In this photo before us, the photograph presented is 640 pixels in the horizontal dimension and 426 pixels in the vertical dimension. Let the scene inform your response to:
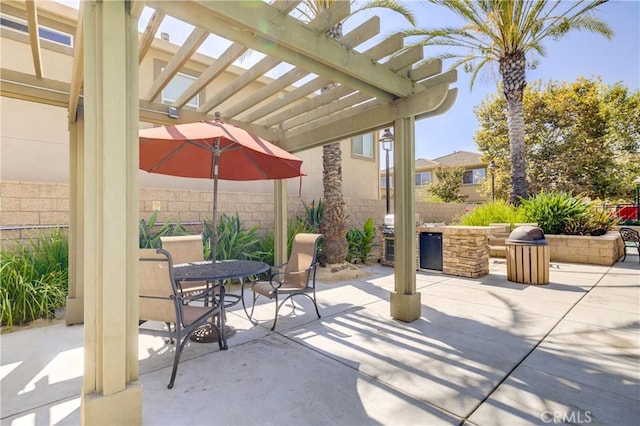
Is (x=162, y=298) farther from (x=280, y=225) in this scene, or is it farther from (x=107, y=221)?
(x=280, y=225)

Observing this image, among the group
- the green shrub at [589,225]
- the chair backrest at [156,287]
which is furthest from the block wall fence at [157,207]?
the green shrub at [589,225]

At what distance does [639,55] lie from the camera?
13.1 meters

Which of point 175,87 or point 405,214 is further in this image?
point 175,87

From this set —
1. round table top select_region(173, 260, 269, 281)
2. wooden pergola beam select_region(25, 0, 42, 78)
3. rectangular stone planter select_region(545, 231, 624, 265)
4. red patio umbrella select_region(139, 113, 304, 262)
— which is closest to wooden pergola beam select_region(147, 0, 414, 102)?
red patio umbrella select_region(139, 113, 304, 262)

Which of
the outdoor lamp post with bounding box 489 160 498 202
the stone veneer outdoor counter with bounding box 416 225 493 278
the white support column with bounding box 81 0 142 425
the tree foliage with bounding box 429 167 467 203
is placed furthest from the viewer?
the tree foliage with bounding box 429 167 467 203

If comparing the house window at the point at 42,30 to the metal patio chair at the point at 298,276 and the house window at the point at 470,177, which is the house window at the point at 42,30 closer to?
the metal patio chair at the point at 298,276

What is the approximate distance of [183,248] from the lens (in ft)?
14.8

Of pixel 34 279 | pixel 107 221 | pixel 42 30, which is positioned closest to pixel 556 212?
pixel 107 221

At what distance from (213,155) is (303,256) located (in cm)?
194

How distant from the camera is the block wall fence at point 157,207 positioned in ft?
15.8

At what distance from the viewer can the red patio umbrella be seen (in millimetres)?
3273

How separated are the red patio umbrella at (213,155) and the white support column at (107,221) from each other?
0.96 metres

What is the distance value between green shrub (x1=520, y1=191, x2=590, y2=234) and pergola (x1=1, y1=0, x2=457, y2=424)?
7559 millimetres

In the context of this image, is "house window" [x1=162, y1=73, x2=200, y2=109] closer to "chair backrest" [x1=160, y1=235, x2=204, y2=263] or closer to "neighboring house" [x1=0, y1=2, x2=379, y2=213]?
"neighboring house" [x1=0, y1=2, x2=379, y2=213]
